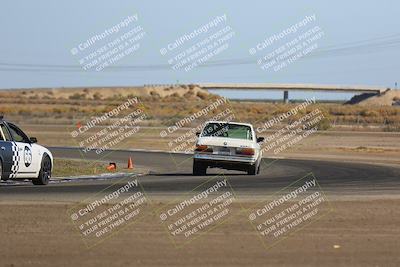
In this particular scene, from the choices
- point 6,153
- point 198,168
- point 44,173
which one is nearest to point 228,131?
point 198,168

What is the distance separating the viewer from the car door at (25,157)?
19766 mm

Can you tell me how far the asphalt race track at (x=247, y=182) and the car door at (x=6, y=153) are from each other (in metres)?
0.36

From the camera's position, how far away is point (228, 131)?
27.6 meters

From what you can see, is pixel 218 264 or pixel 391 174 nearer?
pixel 218 264

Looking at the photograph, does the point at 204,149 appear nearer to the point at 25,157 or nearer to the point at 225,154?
the point at 225,154

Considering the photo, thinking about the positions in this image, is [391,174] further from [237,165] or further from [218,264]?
[218,264]

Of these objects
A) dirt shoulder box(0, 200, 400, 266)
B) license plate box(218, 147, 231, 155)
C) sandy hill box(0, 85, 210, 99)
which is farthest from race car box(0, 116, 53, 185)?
sandy hill box(0, 85, 210, 99)

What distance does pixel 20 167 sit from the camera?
19906 mm

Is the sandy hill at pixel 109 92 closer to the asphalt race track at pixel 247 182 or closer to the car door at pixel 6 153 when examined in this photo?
the asphalt race track at pixel 247 182

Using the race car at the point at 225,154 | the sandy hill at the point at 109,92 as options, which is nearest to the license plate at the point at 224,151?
the race car at the point at 225,154

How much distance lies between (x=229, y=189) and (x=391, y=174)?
31.4ft

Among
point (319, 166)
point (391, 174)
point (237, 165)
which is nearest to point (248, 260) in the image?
point (237, 165)

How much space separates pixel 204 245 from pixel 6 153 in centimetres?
850

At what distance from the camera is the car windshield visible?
2745 centimetres
